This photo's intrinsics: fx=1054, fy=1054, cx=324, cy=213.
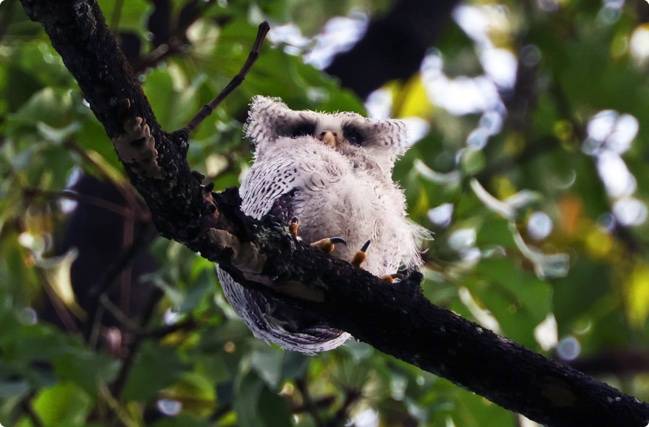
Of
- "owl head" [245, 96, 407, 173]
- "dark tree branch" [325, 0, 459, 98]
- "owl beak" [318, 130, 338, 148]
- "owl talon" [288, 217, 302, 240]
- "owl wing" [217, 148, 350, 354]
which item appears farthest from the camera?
"dark tree branch" [325, 0, 459, 98]

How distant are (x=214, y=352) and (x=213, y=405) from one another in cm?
72

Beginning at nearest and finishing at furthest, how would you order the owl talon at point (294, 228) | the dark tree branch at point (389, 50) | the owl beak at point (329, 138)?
the owl talon at point (294, 228) → the owl beak at point (329, 138) → the dark tree branch at point (389, 50)

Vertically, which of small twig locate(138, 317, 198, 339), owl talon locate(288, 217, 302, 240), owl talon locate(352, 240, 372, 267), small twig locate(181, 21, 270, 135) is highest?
small twig locate(181, 21, 270, 135)

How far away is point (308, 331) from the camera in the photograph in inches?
84.9

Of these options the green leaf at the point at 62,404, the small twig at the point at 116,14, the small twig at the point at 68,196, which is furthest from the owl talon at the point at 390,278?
the green leaf at the point at 62,404

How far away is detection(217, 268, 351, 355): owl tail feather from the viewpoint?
2133mm

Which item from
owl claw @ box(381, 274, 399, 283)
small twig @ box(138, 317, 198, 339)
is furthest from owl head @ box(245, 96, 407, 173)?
small twig @ box(138, 317, 198, 339)

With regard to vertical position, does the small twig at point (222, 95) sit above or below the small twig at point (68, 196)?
above

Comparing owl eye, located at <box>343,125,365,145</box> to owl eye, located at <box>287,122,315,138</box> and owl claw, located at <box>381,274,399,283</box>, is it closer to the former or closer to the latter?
owl eye, located at <box>287,122,315,138</box>

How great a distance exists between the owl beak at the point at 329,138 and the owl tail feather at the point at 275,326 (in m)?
0.44

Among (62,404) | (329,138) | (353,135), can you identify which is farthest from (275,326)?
A: (62,404)

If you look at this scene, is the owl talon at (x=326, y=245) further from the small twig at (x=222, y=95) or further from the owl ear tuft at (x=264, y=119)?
the owl ear tuft at (x=264, y=119)

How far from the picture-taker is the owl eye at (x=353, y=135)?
2641 mm

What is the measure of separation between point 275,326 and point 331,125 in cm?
63
